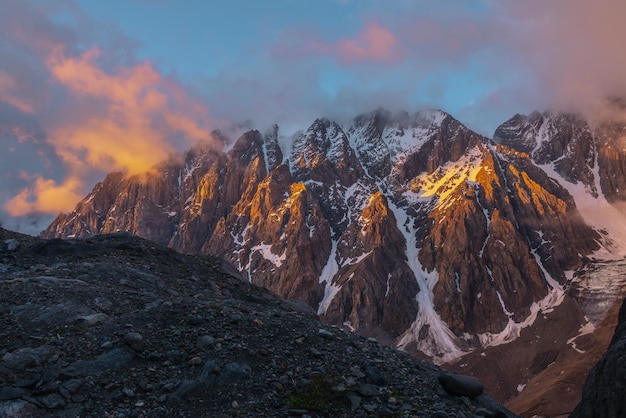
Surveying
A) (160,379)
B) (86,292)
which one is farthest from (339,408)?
(86,292)

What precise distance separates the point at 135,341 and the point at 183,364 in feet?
6.23

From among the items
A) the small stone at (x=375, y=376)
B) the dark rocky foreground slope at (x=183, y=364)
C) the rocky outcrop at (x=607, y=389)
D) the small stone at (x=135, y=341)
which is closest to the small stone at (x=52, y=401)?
the dark rocky foreground slope at (x=183, y=364)

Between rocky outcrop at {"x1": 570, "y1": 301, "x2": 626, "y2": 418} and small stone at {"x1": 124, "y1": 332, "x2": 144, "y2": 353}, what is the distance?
13.4 m

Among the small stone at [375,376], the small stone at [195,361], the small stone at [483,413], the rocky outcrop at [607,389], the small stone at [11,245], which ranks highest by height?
the small stone at [11,245]

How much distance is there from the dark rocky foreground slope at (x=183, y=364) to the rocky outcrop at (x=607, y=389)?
2512 millimetres

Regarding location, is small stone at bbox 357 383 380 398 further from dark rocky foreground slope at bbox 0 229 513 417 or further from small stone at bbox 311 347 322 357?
small stone at bbox 311 347 322 357

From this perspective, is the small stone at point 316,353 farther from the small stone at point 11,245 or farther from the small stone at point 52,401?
the small stone at point 11,245

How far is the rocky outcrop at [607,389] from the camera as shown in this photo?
11.5 meters

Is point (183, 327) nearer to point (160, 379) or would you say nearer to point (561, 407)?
point (160, 379)

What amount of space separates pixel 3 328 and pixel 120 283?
657 cm

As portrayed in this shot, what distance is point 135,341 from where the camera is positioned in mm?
14586

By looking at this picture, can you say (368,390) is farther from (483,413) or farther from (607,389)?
(607,389)

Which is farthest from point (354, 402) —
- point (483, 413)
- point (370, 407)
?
point (483, 413)

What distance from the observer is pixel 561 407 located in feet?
498
